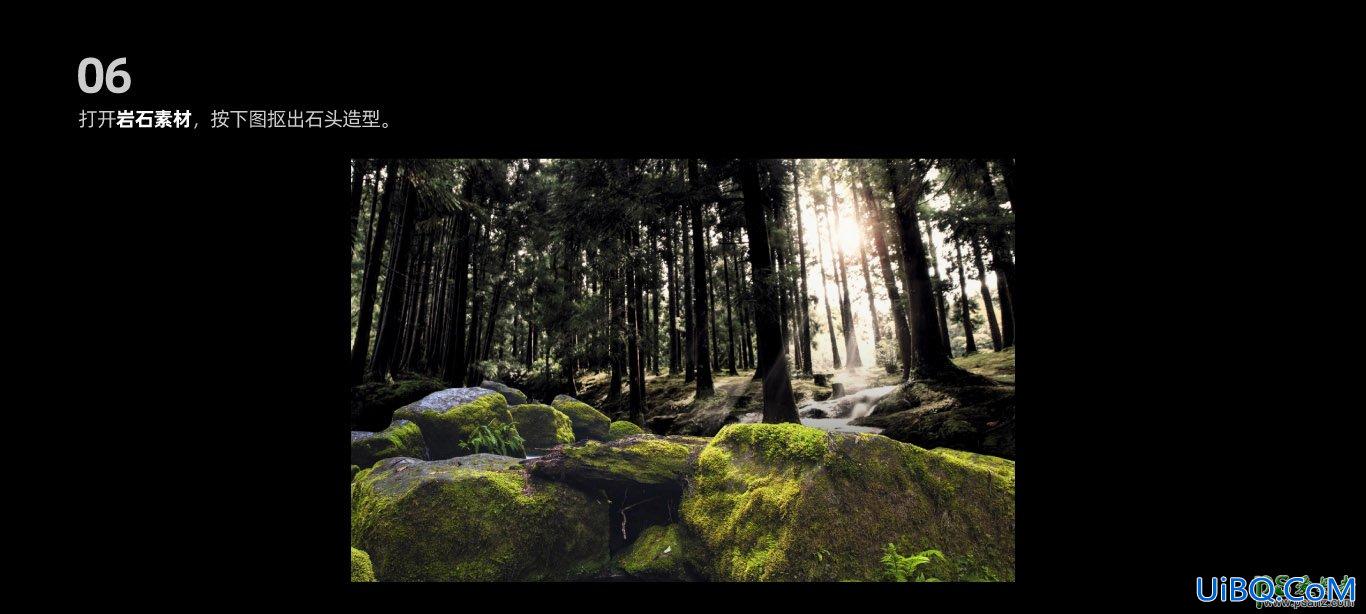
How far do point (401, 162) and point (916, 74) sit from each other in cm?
1066

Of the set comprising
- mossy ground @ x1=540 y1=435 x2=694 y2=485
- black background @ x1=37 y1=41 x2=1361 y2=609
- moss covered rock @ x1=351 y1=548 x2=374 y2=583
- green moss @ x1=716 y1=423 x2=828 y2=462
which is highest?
black background @ x1=37 y1=41 x2=1361 y2=609

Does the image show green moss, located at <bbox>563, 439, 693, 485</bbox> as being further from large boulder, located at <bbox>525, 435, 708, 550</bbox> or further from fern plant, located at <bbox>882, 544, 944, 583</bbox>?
fern plant, located at <bbox>882, 544, 944, 583</bbox>

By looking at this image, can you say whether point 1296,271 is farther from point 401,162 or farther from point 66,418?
point 401,162

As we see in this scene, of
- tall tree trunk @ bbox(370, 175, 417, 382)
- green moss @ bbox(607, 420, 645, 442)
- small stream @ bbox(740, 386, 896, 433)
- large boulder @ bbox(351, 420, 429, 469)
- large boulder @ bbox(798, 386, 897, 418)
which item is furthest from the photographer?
tall tree trunk @ bbox(370, 175, 417, 382)

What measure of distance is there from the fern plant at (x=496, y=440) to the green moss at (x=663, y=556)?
119 inches

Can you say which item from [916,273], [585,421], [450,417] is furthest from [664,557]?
[916,273]

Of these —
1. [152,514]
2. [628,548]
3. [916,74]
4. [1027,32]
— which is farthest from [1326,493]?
[152,514]

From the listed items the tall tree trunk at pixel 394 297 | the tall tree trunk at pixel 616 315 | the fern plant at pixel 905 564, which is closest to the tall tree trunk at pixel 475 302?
the tall tree trunk at pixel 394 297

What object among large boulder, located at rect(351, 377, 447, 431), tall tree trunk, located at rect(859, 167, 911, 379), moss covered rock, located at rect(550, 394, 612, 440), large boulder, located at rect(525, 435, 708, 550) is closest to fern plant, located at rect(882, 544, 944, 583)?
large boulder, located at rect(525, 435, 708, 550)

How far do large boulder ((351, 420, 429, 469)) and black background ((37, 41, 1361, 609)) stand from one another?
2636 mm

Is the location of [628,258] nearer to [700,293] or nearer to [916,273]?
[700,293]

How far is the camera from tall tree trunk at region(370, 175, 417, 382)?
9477mm

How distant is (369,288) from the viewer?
851 cm

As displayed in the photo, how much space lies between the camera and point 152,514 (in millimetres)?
2414
